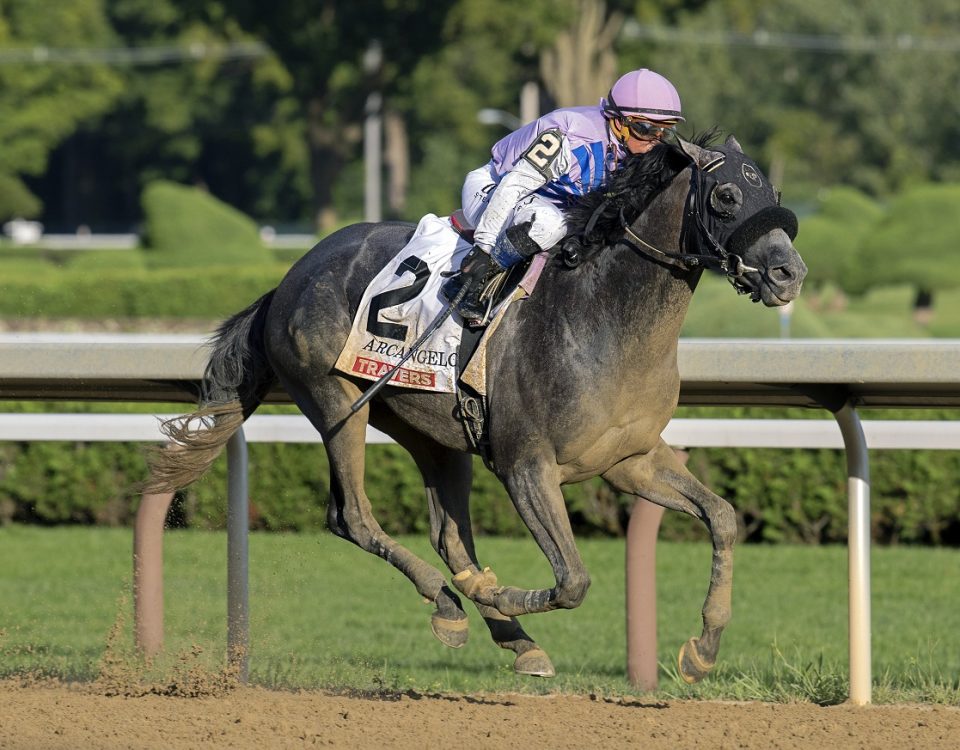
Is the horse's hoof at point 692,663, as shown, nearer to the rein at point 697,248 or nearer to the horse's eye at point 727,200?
the rein at point 697,248

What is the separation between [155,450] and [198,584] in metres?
2.16

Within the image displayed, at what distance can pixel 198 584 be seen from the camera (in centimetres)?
700

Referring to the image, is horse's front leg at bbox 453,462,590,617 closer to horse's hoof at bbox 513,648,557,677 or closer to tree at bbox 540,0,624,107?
horse's hoof at bbox 513,648,557,677

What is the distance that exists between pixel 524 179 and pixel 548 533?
0.97 meters

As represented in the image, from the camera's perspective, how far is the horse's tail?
4.90 meters

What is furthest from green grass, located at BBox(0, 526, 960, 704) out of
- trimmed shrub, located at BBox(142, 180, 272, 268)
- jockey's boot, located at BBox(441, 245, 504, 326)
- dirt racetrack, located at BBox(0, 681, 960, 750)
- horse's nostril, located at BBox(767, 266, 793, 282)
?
trimmed shrub, located at BBox(142, 180, 272, 268)

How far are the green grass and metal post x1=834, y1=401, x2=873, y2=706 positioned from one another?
166 millimetres

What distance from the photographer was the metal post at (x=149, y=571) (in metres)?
5.10

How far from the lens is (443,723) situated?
14.1 ft

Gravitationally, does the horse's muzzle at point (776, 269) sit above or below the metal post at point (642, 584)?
above

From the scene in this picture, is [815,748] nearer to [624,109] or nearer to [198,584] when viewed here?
[624,109]

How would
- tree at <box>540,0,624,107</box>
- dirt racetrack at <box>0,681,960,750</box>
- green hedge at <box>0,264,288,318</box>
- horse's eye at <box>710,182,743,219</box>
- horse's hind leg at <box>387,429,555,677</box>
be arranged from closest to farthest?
horse's eye at <box>710,182,743,219</box> → dirt racetrack at <box>0,681,960,750</box> → horse's hind leg at <box>387,429,555,677</box> → green hedge at <box>0,264,288,318</box> → tree at <box>540,0,624,107</box>

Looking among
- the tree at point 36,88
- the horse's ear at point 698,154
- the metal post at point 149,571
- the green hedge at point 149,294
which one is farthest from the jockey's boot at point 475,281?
the tree at point 36,88

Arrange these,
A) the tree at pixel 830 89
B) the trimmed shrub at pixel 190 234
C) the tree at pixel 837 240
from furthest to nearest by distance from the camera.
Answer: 1. the tree at pixel 830 89
2. the tree at pixel 837 240
3. the trimmed shrub at pixel 190 234
